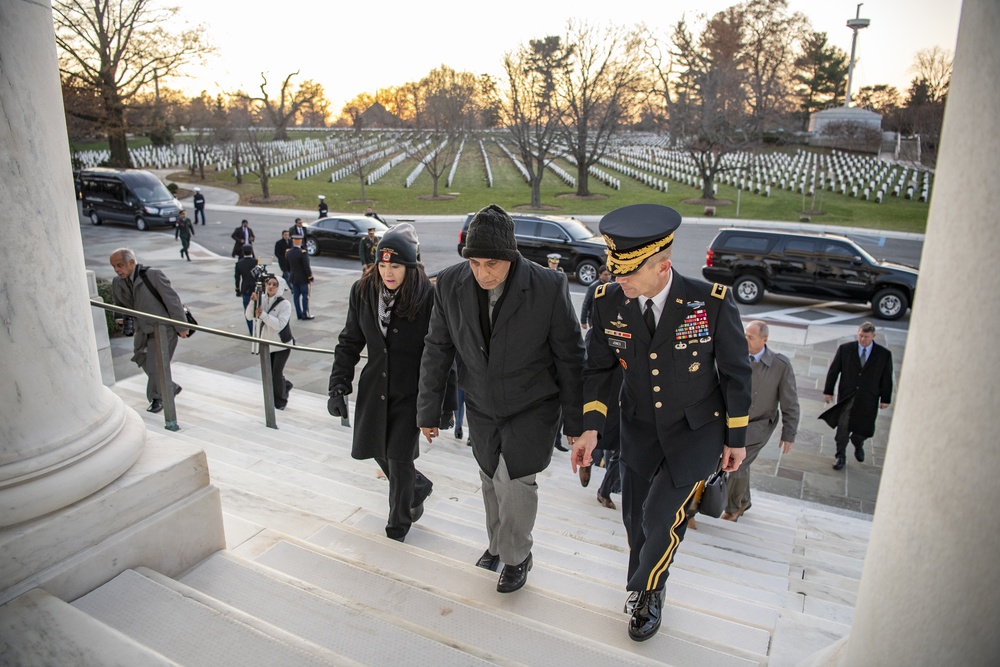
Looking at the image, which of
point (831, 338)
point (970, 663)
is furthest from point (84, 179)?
point (970, 663)

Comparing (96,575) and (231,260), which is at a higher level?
(96,575)

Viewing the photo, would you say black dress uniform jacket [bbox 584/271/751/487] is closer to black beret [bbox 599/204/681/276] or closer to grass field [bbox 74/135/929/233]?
black beret [bbox 599/204/681/276]

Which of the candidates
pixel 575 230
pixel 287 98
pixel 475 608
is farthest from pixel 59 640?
pixel 287 98

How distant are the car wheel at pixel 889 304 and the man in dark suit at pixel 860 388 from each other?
869cm

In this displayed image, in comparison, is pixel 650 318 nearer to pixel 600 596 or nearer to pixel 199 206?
pixel 600 596

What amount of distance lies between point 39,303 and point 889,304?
16.0 metres

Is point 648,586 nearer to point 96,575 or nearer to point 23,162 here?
point 96,575

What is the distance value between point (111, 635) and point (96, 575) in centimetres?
51

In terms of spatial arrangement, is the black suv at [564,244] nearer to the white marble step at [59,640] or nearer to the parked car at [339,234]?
the parked car at [339,234]

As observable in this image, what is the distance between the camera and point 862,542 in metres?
4.93

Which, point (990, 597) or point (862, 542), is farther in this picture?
point (862, 542)

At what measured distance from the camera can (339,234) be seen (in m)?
21.5

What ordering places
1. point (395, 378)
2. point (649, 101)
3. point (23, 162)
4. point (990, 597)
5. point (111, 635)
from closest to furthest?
point (990, 597)
point (111, 635)
point (23, 162)
point (395, 378)
point (649, 101)

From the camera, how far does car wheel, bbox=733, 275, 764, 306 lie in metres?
16.1
